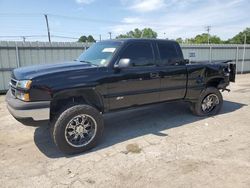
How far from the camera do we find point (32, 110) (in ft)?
12.0

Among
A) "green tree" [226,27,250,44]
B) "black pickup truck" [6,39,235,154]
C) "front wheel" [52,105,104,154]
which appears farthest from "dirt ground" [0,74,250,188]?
"green tree" [226,27,250,44]

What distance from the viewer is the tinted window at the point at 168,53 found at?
205 inches

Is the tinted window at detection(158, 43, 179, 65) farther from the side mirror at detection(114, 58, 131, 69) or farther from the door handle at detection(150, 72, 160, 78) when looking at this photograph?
the side mirror at detection(114, 58, 131, 69)

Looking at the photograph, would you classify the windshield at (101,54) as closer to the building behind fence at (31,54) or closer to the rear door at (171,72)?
the rear door at (171,72)

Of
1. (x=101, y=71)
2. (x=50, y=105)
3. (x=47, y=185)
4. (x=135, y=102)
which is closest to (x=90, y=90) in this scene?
(x=101, y=71)

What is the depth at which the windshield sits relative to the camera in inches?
179

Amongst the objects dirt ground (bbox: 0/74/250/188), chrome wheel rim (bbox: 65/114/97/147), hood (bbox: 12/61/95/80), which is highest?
hood (bbox: 12/61/95/80)

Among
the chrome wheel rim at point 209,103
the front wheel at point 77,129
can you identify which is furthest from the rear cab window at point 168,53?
the front wheel at point 77,129

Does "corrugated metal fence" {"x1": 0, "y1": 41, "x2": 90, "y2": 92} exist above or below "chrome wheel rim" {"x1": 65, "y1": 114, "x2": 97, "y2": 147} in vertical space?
above

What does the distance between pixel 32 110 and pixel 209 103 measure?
4.50 m

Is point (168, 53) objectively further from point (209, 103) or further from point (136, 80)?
point (209, 103)

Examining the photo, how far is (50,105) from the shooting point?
3902mm

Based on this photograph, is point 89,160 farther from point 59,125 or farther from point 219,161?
point 219,161

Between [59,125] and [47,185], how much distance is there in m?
1.02
